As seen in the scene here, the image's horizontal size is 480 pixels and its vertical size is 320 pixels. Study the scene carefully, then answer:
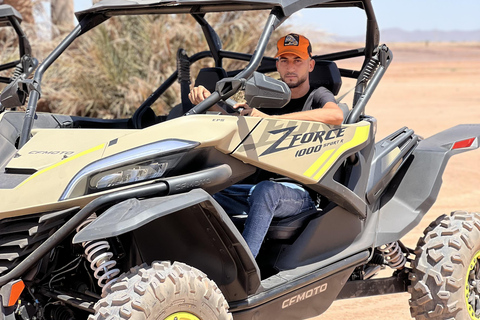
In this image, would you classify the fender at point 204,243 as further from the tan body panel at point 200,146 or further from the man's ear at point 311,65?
the man's ear at point 311,65

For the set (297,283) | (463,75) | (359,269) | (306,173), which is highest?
(306,173)

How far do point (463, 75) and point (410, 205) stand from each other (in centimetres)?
3583

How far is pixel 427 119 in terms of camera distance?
1947cm

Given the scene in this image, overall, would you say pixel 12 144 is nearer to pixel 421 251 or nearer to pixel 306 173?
pixel 306 173

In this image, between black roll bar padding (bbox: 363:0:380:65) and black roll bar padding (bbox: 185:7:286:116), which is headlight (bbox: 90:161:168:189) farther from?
black roll bar padding (bbox: 363:0:380:65)

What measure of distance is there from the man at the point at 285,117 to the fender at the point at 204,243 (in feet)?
0.62

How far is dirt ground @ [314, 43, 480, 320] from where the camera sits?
5.78 m

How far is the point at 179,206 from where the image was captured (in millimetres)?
3332

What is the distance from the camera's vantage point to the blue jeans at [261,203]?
13.1 feet

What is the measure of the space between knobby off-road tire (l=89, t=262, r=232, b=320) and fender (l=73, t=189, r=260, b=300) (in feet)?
0.83

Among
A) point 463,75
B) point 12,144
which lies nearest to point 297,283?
point 12,144

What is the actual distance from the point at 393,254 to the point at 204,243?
5.53 ft

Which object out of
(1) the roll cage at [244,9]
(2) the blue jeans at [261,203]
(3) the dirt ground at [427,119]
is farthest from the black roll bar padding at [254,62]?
(3) the dirt ground at [427,119]

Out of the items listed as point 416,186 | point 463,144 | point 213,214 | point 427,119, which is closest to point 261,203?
point 213,214
